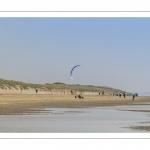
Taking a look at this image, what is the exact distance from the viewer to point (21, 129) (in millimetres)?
16016
